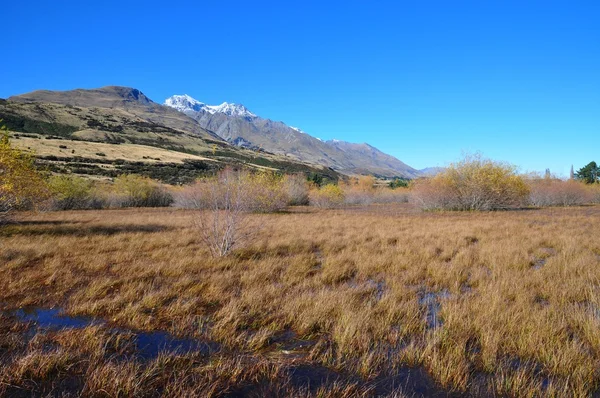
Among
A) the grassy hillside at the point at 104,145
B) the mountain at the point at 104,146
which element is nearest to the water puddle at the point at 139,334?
the grassy hillside at the point at 104,145

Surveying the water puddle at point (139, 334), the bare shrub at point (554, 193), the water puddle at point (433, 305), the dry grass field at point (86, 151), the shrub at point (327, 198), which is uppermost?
the dry grass field at point (86, 151)

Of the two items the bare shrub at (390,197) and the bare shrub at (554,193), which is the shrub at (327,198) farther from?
the bare shrub at (554,193)

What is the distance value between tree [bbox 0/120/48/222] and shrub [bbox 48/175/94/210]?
16584 millimetres

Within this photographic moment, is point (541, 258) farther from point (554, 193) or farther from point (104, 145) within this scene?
point (104, 145)

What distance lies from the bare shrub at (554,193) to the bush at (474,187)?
365 inches

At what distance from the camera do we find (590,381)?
3.21 meters

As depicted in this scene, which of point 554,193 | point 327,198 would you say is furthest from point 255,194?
point 554,193

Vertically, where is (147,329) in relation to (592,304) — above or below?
below

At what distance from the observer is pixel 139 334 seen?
13.9ft

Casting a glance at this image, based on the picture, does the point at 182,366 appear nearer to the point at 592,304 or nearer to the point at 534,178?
the point at 592,304

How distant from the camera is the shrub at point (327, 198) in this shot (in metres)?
39.2

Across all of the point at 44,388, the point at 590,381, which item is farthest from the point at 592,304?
the point at 44,388

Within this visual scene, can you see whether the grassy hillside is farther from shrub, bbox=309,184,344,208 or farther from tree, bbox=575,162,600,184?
tree, bbox=575,162,600,184

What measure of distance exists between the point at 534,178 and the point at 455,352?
44.1 metres
